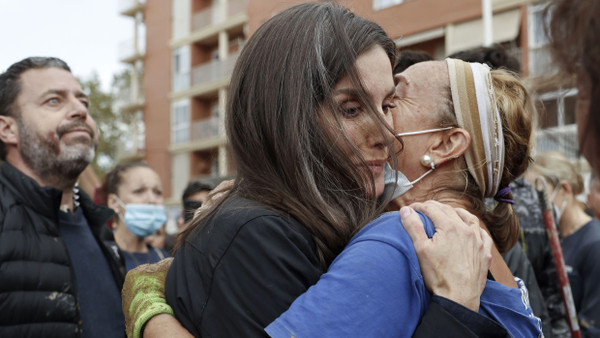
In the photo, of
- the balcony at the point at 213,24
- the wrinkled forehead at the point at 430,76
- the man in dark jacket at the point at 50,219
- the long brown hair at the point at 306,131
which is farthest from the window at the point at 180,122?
the long brown hair at the point at 306,131

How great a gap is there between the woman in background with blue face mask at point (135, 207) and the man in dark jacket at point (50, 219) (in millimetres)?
1798

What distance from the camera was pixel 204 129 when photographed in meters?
28.5

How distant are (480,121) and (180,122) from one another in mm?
28538

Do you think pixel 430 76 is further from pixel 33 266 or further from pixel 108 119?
pixel 108 119

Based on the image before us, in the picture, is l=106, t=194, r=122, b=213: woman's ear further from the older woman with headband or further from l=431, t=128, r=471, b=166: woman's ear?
l=431, t=128, r=471, b=166: woman's ear

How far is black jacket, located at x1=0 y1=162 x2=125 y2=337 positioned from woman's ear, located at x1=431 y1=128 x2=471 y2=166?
2.03m

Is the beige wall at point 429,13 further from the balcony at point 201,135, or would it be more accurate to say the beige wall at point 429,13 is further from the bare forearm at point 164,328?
the bare forearm at point 164,328

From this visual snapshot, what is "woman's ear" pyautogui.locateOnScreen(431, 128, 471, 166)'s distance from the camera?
2.06 meters

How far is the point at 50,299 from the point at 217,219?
1.77m

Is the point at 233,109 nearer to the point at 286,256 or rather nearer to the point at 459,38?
the point at 286,256

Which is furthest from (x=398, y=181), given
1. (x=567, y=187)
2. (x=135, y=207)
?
(x=135, y=207)

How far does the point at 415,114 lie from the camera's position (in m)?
2.14

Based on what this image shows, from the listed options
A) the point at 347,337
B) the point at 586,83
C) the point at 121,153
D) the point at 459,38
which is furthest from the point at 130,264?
the point at 121,153

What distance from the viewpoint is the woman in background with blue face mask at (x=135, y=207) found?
5.64 metres
